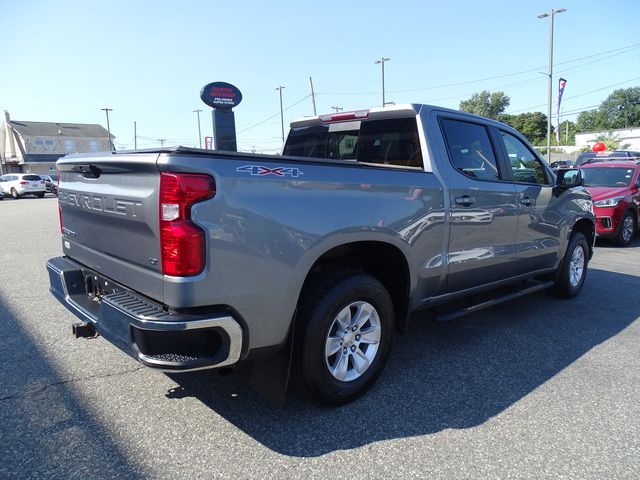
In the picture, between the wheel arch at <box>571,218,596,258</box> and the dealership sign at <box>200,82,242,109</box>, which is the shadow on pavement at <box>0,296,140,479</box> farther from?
the wheel arch at <box>571,218,596,258</box>

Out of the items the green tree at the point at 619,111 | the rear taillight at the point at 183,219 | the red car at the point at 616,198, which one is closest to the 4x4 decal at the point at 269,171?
the rear taillight at the point at 183,219

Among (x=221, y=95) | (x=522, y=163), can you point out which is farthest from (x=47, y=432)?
(x=221, y=95)

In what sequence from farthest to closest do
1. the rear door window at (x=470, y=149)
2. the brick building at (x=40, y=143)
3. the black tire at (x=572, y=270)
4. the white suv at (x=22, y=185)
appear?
1. the brick building at (x=40, y=143)
2. the white suv at (x=22, y=185)
3. the black tire at (x=572, y=270)
4. the rear door window at (x=470, y=149)

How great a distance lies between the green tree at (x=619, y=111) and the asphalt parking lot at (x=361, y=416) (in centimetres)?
10674

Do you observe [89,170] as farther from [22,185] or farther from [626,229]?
[22,185]

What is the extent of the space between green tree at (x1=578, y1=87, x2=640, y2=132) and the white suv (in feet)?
324

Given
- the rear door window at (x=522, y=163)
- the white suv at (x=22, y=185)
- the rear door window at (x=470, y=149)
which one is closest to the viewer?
the rear door window at (x=470, y=149)

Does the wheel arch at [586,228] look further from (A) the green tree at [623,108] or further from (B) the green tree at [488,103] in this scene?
(A) the green tree at [623,108]

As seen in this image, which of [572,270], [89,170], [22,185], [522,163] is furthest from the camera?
[22,185]

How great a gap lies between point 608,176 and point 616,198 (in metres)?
1.31

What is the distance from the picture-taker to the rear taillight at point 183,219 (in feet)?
7.14

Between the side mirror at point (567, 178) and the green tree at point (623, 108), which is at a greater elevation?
the green tree at point (623, 108)

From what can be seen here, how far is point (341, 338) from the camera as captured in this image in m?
2.91

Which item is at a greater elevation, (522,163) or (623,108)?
(623,108)
